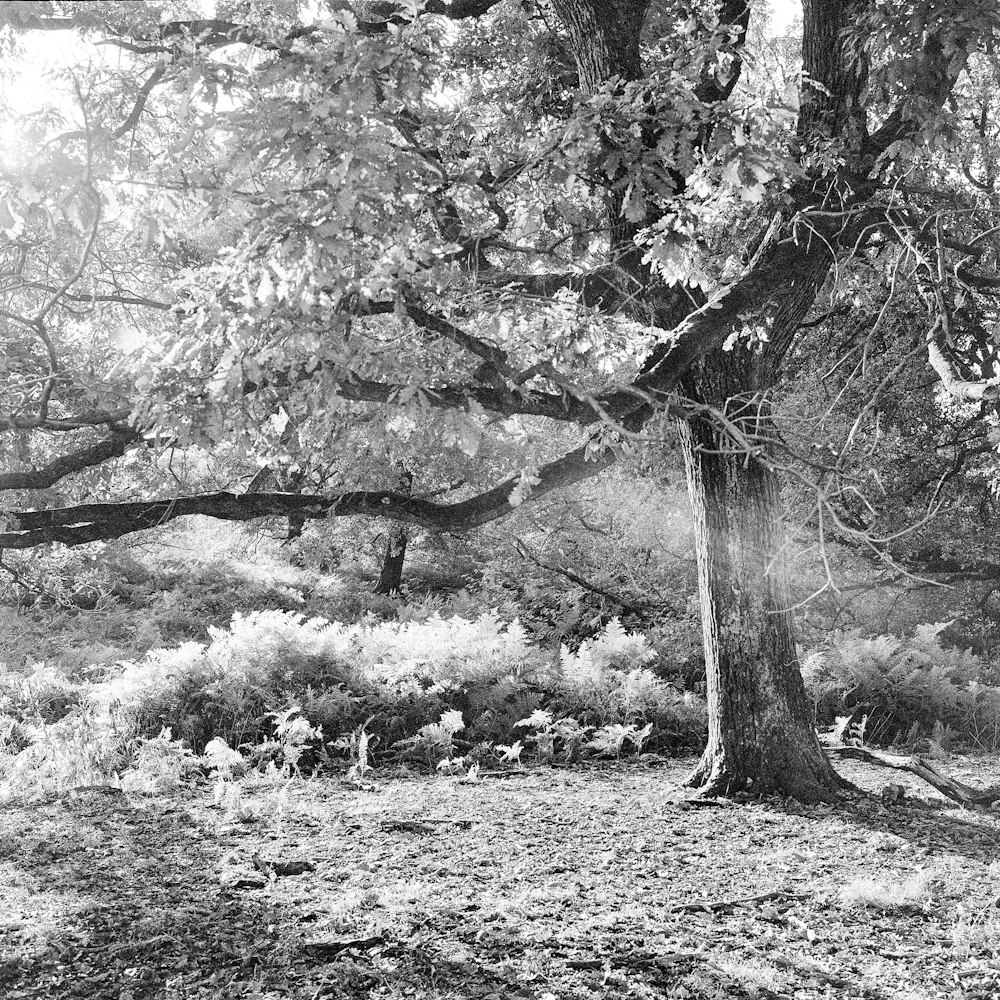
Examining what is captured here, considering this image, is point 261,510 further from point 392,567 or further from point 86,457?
point 392,567

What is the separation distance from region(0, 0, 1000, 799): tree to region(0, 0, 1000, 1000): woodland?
4 centimetres

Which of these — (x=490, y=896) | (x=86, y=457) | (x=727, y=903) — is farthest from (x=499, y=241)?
(x=727, y=903)

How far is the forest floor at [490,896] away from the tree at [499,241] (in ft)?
3.29

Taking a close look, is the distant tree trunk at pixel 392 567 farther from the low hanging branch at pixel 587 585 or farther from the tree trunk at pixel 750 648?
the tree trunk at pixel 750 648

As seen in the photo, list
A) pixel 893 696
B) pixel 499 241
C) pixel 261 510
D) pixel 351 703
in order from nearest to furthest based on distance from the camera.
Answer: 1. pixel 261 510
2. pixel 499 241
3. pixel 351 703
4. pixel 893 696

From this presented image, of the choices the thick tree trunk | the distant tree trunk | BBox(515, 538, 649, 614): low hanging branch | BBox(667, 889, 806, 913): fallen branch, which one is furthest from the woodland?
the thick tree trunk

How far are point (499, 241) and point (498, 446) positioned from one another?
4.36 meters

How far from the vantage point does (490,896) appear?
14.0 ft

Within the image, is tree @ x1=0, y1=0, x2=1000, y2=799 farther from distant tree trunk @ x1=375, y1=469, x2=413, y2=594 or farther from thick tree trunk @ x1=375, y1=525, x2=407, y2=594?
thick tree trunk @ x1=375, y1=525, x2=407, y2=594

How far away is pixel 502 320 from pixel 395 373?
1.77 ft

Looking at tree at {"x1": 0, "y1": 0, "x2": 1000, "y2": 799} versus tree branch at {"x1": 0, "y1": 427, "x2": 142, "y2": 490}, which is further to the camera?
tree branch at {"x1": 0, "y1": 427, "x2": 142, "y2": 490}

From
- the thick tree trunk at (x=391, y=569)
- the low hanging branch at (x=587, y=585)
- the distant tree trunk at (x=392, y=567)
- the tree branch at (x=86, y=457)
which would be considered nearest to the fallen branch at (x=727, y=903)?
the tree branch at (x=86, y=457)

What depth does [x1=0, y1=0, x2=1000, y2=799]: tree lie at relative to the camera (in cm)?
321

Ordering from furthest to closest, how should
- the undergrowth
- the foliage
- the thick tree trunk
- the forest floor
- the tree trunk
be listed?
the thick tree trunk, the foliage, the undergrowth, the tree trunk, the forest floor
